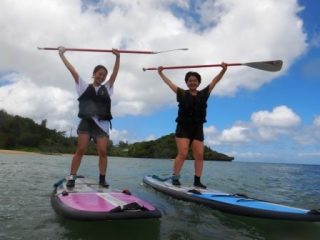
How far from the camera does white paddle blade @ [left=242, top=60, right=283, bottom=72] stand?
9.59 metres

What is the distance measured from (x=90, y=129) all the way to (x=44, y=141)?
10032 cm

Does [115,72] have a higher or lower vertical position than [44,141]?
lower

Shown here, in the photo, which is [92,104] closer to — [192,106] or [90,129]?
[90,129]

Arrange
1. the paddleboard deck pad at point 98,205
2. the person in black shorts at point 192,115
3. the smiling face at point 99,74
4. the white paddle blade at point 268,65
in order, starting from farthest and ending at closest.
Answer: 1. the white paddle blade at point 268,65
2. the person in black shorts at point 192,115
3. the smiling face at point 99,74
4. the paddleboard deck pad at point 98,205

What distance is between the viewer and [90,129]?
793 centimetres

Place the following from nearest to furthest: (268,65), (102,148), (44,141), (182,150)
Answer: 1. (102,148)
2. (182,150)
3. (268,65)
4. (44,141)

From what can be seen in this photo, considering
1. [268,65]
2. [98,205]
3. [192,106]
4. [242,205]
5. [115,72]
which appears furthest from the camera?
[268,65]

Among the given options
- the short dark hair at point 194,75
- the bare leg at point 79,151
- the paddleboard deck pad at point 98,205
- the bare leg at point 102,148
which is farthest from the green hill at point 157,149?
the paddleboard deck pad at point 98,205

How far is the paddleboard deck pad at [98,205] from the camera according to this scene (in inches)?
200

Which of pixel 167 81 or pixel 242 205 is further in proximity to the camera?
pixel 167 81

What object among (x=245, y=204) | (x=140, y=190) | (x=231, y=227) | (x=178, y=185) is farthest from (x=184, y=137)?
(x=231, y=227)

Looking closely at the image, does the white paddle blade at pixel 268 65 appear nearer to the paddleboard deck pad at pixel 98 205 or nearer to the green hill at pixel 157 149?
the paddleboard deck pad at pixel 98 205

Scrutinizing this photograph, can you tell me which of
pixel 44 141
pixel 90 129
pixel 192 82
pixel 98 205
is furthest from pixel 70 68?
pixel 44 141

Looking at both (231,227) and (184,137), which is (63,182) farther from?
(231,227)
